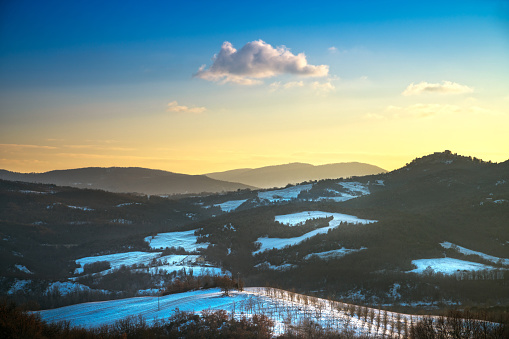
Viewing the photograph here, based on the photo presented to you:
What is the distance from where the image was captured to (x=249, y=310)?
728 inches

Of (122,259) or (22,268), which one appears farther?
(122,259)

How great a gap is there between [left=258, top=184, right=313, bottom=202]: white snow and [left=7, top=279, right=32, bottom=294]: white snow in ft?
260

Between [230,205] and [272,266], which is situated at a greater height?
[230,205]

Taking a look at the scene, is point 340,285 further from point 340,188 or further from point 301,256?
point 340,188

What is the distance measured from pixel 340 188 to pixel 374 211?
148 feet

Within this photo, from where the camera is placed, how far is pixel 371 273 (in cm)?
3584

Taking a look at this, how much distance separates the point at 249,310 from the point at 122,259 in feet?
147

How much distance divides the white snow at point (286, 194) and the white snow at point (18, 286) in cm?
7913

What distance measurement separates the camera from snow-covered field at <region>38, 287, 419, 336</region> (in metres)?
17.1

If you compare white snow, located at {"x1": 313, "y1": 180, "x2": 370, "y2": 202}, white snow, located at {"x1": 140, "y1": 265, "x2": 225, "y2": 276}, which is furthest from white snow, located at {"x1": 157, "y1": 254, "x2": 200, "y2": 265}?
white snow, located at {"x1": 313, "y1": 180, "x2": 370, "y2": 202}

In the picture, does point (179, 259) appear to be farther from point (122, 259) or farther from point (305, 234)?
point (305, 234)

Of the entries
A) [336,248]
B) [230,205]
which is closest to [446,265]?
[336,248]

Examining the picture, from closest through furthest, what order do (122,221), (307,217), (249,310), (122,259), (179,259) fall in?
(249,310) < (179,259) < (122,259) < (307,217) < (122,221)

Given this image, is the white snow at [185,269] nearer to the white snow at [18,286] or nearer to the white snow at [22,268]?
the white snow at [18,286]
